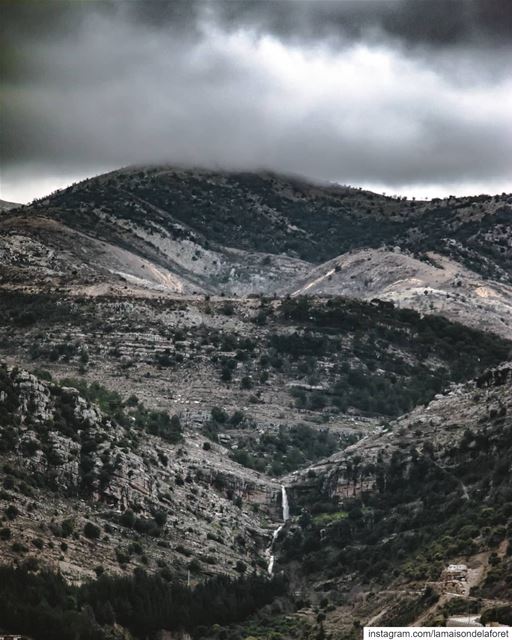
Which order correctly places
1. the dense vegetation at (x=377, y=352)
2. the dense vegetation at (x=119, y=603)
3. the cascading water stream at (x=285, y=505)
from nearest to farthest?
the dense vegetation at (x=119, y=603) → the cascading water stream at (x=285, y=505) → the dense vegetation at (x=377, y=352)

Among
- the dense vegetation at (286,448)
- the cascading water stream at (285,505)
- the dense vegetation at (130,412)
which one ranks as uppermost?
the dense vegetation at (130,412)

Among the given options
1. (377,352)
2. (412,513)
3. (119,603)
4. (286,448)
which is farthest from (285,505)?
(377,352)

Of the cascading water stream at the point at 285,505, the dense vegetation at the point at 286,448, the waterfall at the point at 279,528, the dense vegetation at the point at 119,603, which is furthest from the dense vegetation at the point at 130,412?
the dense vegetation at the point at 119,603

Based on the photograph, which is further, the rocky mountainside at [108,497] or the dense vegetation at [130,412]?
the dense vegetation at [130,412]

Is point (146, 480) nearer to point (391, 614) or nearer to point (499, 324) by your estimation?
point (391, 614)

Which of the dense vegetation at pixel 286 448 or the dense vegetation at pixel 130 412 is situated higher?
the dense vegetation at pixel 130 412

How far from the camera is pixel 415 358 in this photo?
6457 inches

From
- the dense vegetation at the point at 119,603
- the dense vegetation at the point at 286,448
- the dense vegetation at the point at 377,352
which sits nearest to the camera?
the dense vegetation at the point at 119,603

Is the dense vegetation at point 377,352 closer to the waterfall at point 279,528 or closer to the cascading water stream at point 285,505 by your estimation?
the cascading water stream at point 285,505

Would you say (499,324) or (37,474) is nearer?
(37,474)

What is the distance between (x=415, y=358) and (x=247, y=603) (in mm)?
63901

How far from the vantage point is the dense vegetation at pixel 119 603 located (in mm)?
84694

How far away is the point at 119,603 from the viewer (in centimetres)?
9444

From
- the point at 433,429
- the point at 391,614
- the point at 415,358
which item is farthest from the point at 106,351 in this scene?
the point at 391,614
